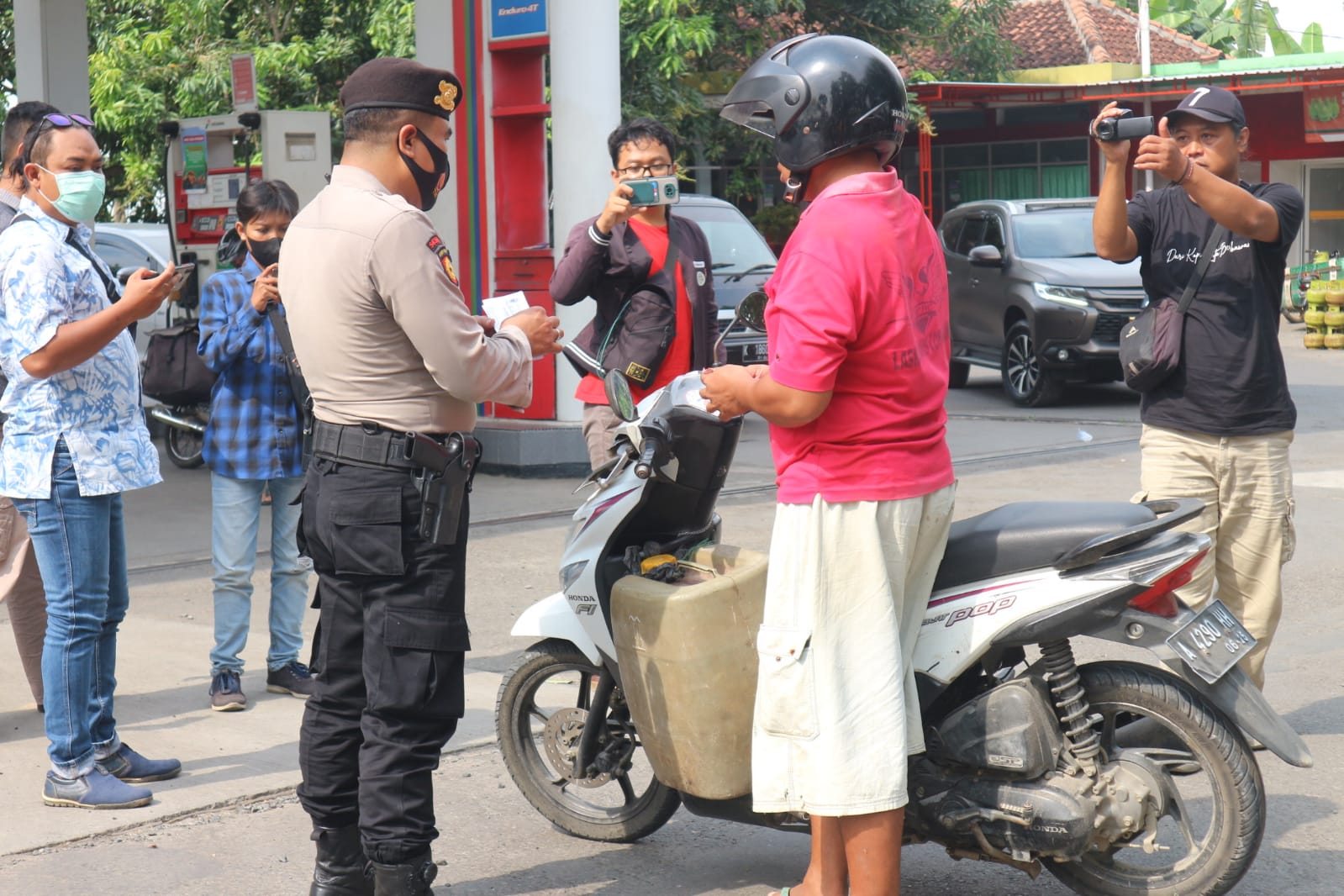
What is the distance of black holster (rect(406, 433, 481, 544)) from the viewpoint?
11.4 ft

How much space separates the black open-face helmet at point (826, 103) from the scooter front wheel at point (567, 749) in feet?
4.97

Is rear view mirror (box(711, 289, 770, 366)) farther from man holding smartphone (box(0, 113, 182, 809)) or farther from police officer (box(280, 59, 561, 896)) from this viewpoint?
man holding smartphone (box(0, 113, 182, 809))

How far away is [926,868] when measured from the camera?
399 centimetres

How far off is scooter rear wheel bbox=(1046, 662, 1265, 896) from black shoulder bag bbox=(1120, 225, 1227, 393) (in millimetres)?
1360

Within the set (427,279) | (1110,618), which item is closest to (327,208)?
(427,279)

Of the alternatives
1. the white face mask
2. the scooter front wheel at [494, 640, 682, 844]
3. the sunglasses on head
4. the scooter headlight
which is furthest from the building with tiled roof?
the scooter headlight

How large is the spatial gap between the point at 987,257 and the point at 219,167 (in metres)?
6.88

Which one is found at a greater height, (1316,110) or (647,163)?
(1316,110)

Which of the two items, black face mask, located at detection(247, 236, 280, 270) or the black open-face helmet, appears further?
black face mask, located at detection(247, 236, 280, 270)

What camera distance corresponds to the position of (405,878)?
11.6ft

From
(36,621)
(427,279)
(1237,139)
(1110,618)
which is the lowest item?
(36,621)

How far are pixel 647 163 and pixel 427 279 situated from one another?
2100mm

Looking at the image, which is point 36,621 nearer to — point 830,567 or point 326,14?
point 830,567

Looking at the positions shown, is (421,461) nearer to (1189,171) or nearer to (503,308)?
(503,308)
